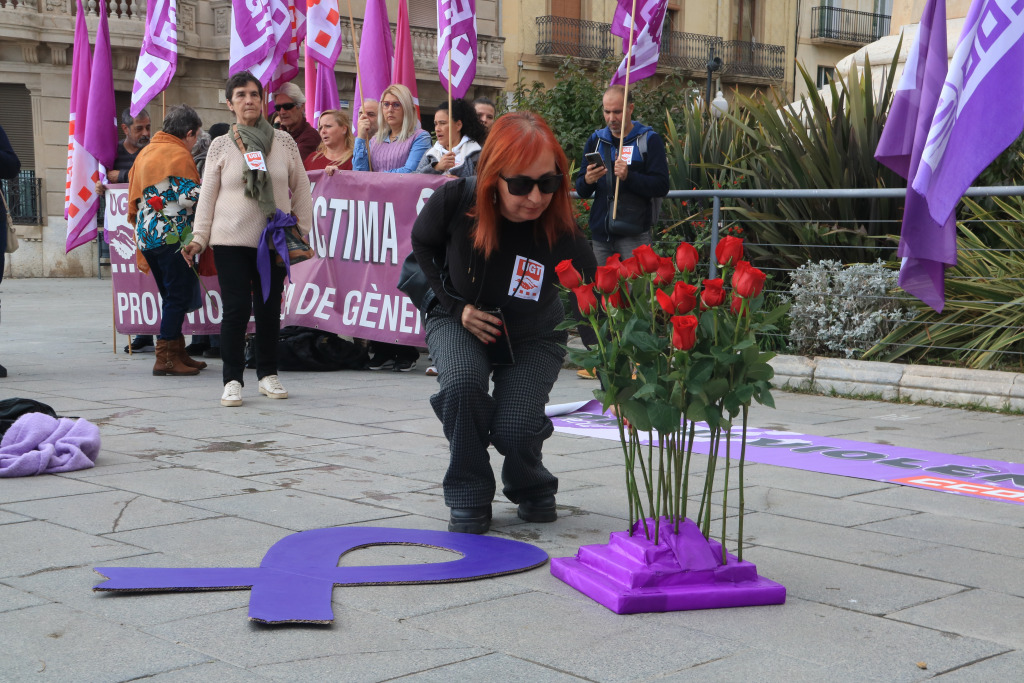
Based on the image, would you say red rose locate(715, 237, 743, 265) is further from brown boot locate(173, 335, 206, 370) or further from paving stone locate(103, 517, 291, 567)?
brown boot locate(173, 335, 206, 370)

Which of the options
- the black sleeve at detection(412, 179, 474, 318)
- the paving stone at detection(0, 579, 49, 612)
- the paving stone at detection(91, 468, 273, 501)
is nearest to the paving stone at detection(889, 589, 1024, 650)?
the black sleeve at detection(412, 179, 474, 318)

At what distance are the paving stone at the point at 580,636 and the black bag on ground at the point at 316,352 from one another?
6.16 metres

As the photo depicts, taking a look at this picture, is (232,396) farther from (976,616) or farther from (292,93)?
(976,616)

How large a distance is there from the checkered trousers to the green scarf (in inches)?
131

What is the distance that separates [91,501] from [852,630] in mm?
3010

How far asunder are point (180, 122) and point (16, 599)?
241 inches

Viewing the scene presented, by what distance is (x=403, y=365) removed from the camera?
31.8ft

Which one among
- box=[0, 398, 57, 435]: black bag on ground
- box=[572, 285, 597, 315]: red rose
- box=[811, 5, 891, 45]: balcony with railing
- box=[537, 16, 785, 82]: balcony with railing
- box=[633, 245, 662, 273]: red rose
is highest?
box=[811, 5, 891, 45]: balcony with railing

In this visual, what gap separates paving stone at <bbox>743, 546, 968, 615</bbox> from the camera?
3648 mm

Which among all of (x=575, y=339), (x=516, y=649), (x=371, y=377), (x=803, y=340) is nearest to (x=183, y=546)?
(x=516, y=649)

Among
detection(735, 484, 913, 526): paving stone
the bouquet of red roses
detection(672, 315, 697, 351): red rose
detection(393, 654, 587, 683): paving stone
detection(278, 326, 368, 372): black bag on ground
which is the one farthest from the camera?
detection(278, 326, 368, 372): black bag on ground

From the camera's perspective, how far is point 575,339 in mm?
10727

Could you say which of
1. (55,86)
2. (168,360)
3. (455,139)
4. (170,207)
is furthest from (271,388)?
(55,86)

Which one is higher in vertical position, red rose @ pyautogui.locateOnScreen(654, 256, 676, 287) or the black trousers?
red rose @ pyautogui.locateOnScreen(654, 256, 676, 287)
